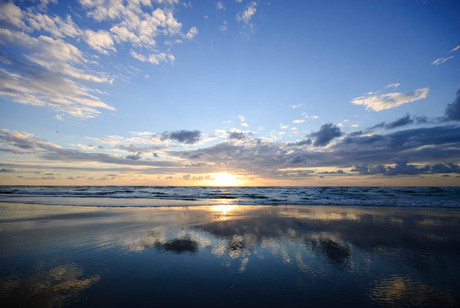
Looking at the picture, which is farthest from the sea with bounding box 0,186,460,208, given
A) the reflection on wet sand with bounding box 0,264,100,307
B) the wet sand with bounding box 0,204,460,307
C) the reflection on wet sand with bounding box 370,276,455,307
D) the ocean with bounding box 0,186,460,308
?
the reflection on wet sand with bounding box 370,276,455,307

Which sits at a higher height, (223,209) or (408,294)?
(223,209)

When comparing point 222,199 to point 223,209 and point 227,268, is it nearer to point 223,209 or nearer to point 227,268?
point 223,209

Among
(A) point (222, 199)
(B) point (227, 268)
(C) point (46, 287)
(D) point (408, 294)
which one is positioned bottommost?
(D) point (408, 294)

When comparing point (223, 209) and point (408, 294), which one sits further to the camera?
point (223, 209)

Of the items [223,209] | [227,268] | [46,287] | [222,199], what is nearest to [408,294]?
[227,268]

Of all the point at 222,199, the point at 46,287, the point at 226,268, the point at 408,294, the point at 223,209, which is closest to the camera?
the point at 408,294

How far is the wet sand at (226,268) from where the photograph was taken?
4.38 meters

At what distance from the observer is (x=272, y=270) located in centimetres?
576

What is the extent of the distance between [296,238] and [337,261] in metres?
2.62

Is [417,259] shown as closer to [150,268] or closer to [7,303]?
[150,268]

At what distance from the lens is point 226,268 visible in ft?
19.5

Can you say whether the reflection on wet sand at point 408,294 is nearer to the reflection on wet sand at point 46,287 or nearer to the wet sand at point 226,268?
the wet sand at point 226,268

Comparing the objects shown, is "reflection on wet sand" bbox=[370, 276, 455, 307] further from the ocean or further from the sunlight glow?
the sunlight glow

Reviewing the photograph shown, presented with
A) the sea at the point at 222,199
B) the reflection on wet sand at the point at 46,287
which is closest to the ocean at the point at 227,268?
the reflection on wet sand at the point at 46,287
